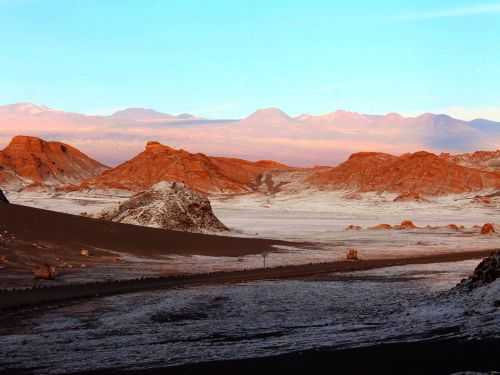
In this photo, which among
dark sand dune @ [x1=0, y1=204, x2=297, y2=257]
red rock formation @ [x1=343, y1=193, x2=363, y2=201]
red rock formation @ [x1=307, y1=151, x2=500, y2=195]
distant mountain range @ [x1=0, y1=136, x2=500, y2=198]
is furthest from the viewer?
distant mountain range @ [x1=0, y1=136, x2=500, y2=198]

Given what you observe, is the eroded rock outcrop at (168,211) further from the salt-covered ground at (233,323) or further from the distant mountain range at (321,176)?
the distant mountain range at (321,176)

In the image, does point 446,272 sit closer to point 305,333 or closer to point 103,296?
point 103,296

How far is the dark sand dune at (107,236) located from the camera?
30516mm

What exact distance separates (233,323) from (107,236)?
19043 mm

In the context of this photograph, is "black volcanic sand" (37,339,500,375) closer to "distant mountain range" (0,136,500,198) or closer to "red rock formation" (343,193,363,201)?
"distant mountain range" (0,136,500,198)

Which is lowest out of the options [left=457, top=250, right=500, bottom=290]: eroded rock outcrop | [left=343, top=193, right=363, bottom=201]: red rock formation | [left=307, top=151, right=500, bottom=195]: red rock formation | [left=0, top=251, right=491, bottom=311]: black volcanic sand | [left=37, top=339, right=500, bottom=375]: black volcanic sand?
[left=0, top=251, right=491, bottom=311]: black volcanic sand

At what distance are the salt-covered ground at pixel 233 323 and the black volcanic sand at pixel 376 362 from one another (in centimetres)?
50

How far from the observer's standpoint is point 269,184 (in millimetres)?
182500

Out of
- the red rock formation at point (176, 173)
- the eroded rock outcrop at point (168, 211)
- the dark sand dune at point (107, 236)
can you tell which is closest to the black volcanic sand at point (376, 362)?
the dark sand dune at point (107, 236)

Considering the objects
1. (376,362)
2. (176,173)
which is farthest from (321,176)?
(376,362)

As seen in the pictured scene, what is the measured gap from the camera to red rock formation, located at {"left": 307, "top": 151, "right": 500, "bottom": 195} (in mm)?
146125

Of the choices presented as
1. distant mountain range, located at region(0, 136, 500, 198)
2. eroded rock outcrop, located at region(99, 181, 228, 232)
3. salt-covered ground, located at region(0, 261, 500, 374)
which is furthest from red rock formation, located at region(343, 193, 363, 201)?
salt-covered ground, located at region(0, 261, 500, 374)

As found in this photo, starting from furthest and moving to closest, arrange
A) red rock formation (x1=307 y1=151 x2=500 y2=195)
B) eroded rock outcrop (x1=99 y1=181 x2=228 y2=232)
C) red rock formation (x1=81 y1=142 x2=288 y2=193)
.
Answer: red rock formation (x1=81 y1=142 x2=288 y2=193) < red rock formation (x1=307 y1=151 x2=500 y2=195) < eroded rock outcrop (x1=99 y1=181 x2=228 y2=232)

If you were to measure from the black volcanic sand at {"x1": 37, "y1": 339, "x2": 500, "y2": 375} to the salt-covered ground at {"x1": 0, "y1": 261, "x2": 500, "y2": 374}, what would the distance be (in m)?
0.50
